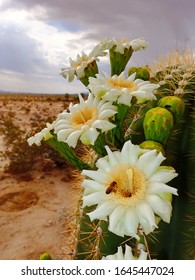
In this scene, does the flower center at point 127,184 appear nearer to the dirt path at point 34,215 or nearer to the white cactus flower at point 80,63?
the white cactus flower at point 80,63

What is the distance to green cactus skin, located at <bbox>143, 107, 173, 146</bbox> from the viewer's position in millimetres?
843

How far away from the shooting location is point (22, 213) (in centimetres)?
393

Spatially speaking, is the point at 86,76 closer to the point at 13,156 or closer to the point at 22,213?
the point at 22,213

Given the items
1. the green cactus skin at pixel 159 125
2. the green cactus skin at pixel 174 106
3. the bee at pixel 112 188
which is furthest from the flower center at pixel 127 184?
the green cactus skin at pixel 174 106

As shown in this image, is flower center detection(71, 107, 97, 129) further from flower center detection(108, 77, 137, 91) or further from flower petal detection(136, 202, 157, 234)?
flower petal detection(136, 202, 157, 234)

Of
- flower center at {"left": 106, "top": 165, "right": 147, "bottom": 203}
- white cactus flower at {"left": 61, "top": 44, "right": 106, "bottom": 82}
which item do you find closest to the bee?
flower center at {"left": 106, "top": 165, "right": 147, "bottom": 203}

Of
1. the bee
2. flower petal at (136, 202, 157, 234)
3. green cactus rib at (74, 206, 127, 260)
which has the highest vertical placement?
the bee

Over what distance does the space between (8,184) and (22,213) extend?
36.8 inches

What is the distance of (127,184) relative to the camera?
733mm

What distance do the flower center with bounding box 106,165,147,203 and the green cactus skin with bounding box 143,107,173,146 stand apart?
5.7 inches

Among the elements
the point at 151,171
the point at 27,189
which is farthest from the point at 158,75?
the point at 27,189

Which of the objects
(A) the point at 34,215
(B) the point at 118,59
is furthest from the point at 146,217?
(A) the point at 34,215

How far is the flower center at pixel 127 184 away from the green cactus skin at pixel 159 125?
0.47 feet
